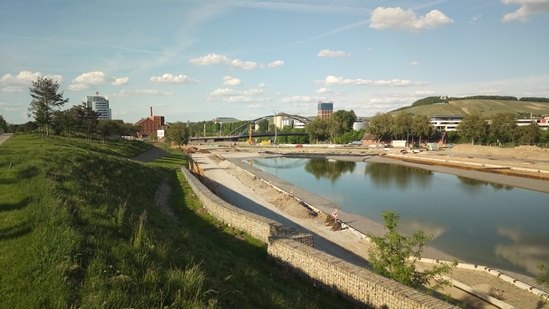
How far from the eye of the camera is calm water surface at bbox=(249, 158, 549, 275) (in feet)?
77.6

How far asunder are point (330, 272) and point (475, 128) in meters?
117

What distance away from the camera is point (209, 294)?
7.44 m

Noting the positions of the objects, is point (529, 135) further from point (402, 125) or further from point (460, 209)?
point (460, 209)

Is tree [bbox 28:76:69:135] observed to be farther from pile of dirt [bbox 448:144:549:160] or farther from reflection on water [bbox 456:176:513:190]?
pile of dirt [bbox 448:144:549:160]

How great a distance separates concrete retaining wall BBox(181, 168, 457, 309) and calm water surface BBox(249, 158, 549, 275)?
13.6 m

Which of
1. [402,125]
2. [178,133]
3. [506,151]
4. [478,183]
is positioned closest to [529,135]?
[506,151]

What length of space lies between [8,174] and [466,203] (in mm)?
41868

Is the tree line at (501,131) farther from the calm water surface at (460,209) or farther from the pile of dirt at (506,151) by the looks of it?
the calm water surface at (460,209)

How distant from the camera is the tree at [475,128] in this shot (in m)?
109

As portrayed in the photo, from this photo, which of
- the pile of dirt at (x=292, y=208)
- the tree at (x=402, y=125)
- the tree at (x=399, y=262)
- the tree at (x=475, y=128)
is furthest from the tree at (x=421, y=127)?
the tree at (x=399, y=262)

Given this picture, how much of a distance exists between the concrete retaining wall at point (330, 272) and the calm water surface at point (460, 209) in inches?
536

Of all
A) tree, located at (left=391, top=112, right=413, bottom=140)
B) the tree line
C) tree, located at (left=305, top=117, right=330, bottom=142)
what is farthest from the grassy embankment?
tree, located at (left=305, top=117, right=330, bottom=142)

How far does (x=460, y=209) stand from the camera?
36.6 metres

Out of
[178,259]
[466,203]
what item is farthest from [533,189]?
[178,259]
